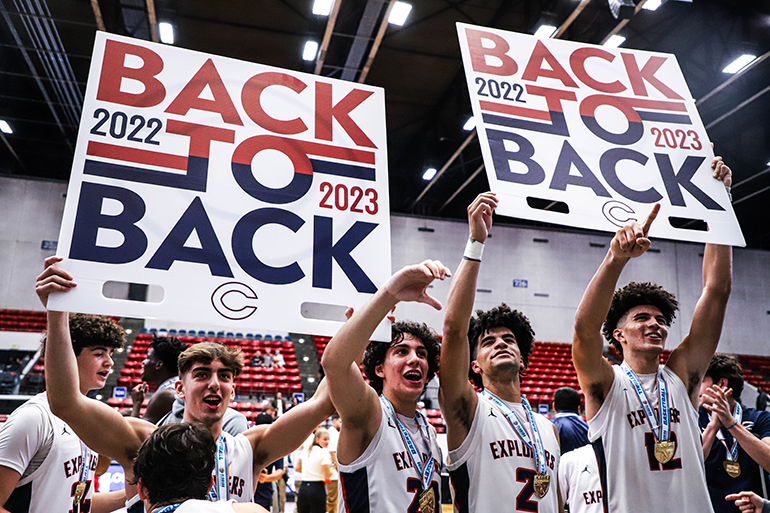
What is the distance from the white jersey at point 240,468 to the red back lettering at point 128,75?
5.04 ft

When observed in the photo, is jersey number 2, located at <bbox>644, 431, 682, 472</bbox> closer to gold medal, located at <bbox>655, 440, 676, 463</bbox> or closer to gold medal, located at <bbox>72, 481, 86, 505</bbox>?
gold medal, located at <bbox>655, 440, 676, 463</bbox>

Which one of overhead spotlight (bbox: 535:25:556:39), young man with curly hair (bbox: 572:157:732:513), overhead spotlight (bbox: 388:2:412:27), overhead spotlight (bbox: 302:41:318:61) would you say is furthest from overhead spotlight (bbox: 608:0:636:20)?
young man with curly hair (bbox: 572:157:732:513)

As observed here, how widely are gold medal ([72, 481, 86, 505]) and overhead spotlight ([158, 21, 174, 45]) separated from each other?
10923 mm

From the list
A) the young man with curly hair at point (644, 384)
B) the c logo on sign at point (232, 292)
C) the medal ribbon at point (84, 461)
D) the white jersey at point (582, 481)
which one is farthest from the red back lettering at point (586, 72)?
the medal ribbon at point (84, 461)

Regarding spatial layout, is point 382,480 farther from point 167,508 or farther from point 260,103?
point 260,103

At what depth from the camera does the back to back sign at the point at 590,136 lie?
2.63 metres

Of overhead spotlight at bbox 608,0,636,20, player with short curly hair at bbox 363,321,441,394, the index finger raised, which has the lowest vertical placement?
player with short curly hair at bbox 363,321,441,394

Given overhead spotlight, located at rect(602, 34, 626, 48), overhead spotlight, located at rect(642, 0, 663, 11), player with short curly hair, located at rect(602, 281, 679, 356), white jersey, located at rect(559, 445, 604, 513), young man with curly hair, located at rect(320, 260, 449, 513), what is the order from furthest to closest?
overhead spotlight, located at rect(602, 34, 626, 48)
overhead spotlight, located at rect(642, 0, 663, 11)
white jersey, located at rect(559, 445, 604, 513)
player with short curly hair, located at rect(602, 281, 679, 356)
young man with curly hair, located at rect(320, 260, 449, 513)

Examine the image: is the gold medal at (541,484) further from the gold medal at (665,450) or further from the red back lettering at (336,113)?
the red back lettering at (336,113)

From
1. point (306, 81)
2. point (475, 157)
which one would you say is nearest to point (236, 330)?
point (475, 157)

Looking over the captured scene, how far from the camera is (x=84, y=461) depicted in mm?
2805

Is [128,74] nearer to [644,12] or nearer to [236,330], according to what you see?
[644,12]

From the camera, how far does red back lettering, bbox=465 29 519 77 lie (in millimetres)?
2922

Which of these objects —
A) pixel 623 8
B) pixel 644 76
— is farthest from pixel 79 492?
pixel 623 8
